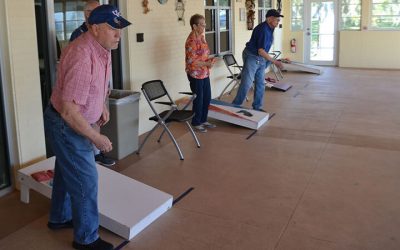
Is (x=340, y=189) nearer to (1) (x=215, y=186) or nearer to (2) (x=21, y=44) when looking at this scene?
(1) (x=215, y=186)

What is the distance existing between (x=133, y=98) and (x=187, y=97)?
6.19 ft

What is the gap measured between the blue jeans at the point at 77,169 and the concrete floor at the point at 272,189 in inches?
12.8

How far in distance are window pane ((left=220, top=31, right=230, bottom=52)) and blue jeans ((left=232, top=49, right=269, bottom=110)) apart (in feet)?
6.27

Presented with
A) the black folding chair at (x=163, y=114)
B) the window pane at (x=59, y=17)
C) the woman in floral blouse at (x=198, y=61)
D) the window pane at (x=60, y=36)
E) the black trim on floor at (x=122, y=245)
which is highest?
the window pane at (x=59, y=17)

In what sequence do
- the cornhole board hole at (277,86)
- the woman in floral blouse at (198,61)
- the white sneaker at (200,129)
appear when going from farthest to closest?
1. the cornhole board hole at (277,86)
2. the white sneaker at (200,129)
3. the woman in floral blouse at (198,61)

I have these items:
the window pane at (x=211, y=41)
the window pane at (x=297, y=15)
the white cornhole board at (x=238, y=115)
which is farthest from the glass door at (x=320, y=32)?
the white cornhole board at (x=238, y=115)

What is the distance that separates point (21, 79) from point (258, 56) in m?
3.56

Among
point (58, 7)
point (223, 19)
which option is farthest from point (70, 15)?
point (223, 19)

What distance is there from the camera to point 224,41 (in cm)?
844

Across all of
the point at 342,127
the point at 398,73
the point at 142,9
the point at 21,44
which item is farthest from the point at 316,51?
the point at 21,44

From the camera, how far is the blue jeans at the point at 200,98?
5492mm

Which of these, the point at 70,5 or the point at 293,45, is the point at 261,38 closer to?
the point at 70,5

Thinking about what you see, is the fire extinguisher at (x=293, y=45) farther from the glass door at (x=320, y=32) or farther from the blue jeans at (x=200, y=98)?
the blue jeans at (x=200, y=98)

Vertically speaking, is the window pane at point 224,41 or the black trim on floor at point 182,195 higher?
the window pane at point 224,41
